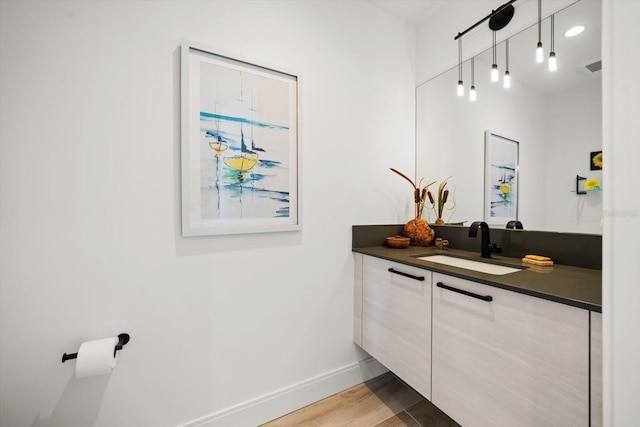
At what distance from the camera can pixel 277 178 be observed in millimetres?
1479

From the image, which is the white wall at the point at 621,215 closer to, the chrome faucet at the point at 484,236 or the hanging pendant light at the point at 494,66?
the chrome faucet at the point at 484,236

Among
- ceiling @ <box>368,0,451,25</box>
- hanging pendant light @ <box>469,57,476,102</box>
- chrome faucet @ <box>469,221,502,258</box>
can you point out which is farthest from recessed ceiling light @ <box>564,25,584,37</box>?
chrome faucet @ <box>469,221,502,258</box>

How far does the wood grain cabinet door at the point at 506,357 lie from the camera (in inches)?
31.2

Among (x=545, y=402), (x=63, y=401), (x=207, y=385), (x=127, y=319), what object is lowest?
(x=207, y=385)

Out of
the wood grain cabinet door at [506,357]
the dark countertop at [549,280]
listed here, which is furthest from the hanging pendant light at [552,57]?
the wood grain cabinet door at [506,357]

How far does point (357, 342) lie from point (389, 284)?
539 millimetres

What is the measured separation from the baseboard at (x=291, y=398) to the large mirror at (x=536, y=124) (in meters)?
1.20

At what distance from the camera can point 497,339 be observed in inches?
38.4

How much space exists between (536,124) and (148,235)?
1992 millimetres

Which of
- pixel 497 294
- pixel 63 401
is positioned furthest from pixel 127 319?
pixel 497 294

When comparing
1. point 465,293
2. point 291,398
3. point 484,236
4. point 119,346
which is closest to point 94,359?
point 119,346

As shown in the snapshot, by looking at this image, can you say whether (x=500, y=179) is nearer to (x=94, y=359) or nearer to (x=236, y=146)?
(x=236, y=146)

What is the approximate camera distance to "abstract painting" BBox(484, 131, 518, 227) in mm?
1560

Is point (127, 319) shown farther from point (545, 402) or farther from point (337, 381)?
point (545, 402)
